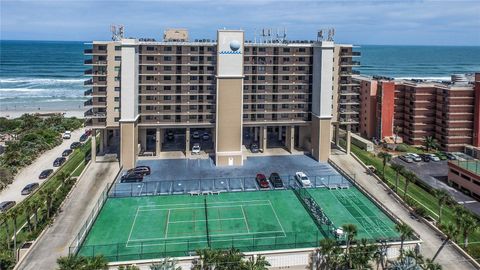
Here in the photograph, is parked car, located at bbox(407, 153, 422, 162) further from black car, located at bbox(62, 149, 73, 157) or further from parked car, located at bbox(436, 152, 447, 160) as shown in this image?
black car, located at bbox(62, 149, 73, 157)

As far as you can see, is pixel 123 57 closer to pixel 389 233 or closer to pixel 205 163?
pixel 205 163

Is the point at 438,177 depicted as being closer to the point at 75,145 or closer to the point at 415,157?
the point at 415,157

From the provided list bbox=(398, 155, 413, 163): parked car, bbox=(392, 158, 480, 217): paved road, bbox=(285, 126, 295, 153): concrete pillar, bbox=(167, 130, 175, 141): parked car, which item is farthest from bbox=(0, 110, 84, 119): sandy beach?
bbox=(392, 158, 480, 217): paved road

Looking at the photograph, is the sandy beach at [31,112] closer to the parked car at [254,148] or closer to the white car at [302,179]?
the parked car at [254,148]

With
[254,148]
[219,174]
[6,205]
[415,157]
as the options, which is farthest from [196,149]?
[415,157]

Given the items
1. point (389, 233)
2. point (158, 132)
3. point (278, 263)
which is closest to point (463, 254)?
point (389, 233)

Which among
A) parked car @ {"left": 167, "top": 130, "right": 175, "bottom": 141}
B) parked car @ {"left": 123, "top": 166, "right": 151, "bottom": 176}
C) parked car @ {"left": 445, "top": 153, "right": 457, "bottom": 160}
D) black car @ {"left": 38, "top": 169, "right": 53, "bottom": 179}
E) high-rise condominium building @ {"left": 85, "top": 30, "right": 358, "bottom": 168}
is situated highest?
high-rise condominium building @ {"left": 85, "top": 30, "right": 358, "bottom": 168}

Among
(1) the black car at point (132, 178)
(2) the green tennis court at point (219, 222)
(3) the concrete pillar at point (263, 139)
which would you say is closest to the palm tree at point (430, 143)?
(2) the green tennis court at point (219, 222)
